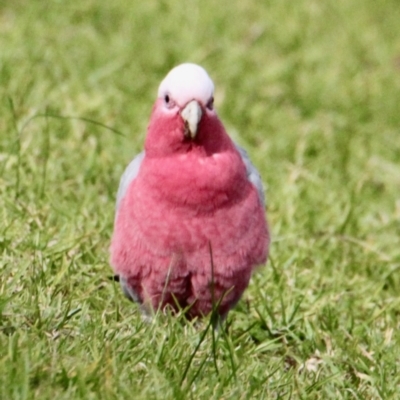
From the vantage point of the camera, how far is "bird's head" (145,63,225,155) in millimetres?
3762

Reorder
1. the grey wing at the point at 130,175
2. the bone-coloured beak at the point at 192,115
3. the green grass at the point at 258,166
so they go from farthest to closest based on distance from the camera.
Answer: the grey wing at the point at 130,175 < the bone-coloured beak at the point at 192,115 < the green grass at the point at 258,166

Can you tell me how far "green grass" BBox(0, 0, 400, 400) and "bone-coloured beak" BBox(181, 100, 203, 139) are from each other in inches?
30.3

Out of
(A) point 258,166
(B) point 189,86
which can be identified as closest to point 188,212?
(B) point 189,86

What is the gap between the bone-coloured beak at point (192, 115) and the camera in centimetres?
374

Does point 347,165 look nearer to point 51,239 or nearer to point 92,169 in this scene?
point 92,169

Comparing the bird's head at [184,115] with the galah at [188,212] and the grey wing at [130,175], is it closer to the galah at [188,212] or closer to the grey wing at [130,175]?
the galah at [188,212]

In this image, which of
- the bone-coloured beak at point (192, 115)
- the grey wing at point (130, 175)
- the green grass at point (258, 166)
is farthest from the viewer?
the grey wing at point (130, 175)

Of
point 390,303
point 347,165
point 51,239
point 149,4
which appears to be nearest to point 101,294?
point 51,239

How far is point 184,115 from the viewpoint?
378 cm

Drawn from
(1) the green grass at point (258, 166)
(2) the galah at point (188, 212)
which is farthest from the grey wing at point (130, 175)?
(1) the green grass at point (258, 166)

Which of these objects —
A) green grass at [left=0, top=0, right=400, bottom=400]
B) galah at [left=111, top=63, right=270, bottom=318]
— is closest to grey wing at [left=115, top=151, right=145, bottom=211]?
galah at [left=111, top=63, right=270, bottom=318]

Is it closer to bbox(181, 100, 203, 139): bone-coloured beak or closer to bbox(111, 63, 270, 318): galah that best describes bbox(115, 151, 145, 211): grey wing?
bbox(111, 63, 270, 318): galah

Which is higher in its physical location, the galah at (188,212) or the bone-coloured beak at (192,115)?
the bone-coloured beak at (192,115)

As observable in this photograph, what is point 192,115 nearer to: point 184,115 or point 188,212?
point 184,115
